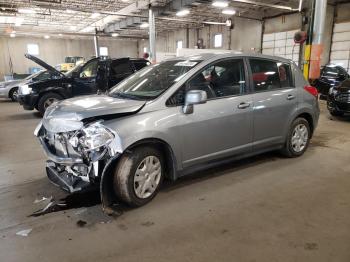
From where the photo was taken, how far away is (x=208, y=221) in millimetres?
2637

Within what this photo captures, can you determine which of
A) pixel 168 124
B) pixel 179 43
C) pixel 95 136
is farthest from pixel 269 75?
pixel 179 43

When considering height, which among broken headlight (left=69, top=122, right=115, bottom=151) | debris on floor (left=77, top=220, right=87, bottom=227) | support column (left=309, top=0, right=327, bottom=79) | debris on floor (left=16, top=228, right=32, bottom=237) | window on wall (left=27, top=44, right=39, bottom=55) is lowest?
debris on floor (left=16, top=228, right=32, bottom=237)

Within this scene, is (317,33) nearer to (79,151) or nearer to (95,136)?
(95,136)

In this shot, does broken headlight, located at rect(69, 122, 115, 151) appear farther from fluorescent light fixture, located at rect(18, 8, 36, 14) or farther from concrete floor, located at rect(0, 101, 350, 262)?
fluorescent light fixture, located at rect(18, 8, 36, 14)

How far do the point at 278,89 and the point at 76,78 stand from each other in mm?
6009

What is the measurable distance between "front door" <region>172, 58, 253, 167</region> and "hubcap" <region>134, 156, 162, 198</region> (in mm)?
335

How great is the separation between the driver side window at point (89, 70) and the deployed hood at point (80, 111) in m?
5.30

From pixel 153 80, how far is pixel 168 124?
0.79 metres

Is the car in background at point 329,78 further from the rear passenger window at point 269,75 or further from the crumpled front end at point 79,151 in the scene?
the crumpled front end at point 79,151

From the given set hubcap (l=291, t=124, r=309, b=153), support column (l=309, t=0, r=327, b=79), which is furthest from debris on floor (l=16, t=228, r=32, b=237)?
support column (l=309, t=0, r=327, b=79)

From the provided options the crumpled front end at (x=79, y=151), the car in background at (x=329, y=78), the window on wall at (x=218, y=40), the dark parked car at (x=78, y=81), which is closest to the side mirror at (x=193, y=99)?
the crumpled front end at (x=79, y=151)

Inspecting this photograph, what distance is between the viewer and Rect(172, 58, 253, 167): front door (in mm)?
3104

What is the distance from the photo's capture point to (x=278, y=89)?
3906 millimetres

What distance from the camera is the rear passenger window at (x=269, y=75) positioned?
3.66 m
